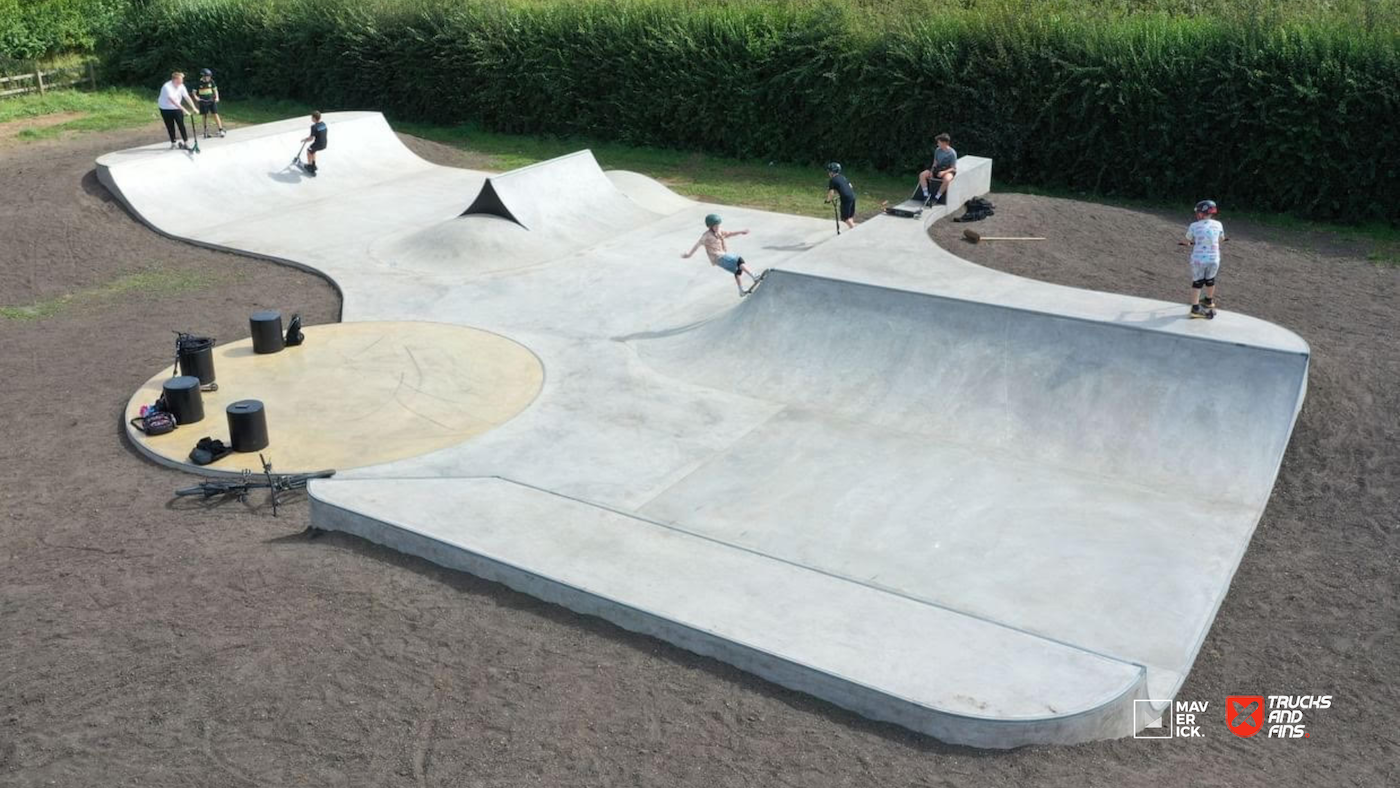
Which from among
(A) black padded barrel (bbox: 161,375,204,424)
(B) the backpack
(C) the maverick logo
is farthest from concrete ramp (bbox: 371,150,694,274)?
(C) the maverick logo

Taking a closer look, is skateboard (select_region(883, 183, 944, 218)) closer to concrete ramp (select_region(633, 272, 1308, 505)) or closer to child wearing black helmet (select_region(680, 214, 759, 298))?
child wearing black helmet (select_region(680, 214, 759, 298))

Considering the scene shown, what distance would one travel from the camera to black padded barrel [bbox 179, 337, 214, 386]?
12531mm

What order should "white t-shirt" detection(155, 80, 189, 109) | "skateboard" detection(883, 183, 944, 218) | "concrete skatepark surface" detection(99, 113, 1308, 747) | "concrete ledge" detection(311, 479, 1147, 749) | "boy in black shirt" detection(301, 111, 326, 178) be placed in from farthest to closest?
"boy in black shirt" detection(301, 111, 326, 178) → "white t-shirt" detection(155, 80, 189, 109) → "skateboard" detection(883, 183, 944, 218) → "concrete skatepark surface" detection(99, 113, 1308, 747) → "concrete ledge" detection(311, 479, 1147, 749)

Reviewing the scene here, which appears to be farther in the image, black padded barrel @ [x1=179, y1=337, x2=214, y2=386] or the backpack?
the backpack

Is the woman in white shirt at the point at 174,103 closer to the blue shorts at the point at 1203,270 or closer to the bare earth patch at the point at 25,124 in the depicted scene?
the bare earth patch at the point at 25,124

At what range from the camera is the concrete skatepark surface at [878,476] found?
7.76 meters

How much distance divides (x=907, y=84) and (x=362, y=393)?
14.7 meters

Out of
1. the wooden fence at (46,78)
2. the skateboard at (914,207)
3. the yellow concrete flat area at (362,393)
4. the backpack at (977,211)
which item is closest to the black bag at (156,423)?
the yellow concrete flat area at (362,393)

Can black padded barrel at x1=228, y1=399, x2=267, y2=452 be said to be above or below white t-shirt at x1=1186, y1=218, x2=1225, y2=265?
below

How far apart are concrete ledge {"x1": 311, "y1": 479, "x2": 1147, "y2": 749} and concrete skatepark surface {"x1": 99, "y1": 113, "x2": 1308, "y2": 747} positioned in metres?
0.02

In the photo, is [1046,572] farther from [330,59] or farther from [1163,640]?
[330,59]

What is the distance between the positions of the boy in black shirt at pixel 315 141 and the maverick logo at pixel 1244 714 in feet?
63.9

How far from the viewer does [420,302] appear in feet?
52.2

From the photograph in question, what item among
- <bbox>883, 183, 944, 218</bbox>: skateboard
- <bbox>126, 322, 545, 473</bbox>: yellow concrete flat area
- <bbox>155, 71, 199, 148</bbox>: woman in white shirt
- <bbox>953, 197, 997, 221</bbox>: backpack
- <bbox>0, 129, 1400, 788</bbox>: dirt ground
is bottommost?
<bbox>0, 129, 1400, 788</bbox>: dirt ground
